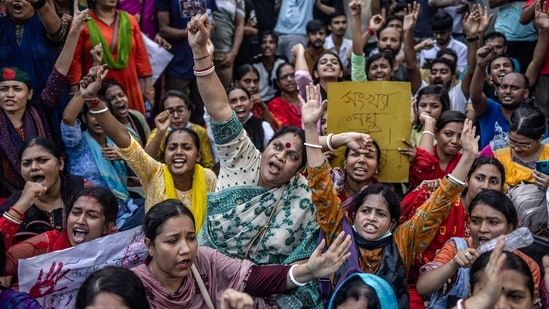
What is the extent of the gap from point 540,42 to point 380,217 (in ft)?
13.0

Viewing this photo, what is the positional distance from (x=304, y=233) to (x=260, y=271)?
1.57ft

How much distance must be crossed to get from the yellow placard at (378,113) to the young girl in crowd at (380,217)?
34.8 inches

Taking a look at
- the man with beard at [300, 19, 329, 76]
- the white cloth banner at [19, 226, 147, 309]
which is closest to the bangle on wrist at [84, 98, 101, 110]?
the white cloth banner at [19, 226, 147, 309]

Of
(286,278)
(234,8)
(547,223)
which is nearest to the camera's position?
(286,278)

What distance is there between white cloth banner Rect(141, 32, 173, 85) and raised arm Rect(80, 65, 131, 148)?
289 centimetres

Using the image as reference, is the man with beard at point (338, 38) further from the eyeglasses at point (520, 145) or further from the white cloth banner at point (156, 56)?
the eyeglasses at point (520, 145)

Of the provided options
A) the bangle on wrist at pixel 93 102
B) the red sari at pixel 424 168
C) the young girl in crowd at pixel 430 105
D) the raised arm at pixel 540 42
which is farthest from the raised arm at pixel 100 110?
the raised arm at pixel 540 42

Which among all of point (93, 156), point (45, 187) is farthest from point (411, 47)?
point (45, 187)

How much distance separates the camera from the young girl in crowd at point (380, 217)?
4.29 meters

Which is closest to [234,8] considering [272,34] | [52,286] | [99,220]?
[272,34]

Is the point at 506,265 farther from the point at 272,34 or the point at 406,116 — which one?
the point at 272,34

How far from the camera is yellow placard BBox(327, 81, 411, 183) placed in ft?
18.1

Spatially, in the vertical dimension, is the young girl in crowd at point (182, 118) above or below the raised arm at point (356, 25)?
below

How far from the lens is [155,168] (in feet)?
17.7
